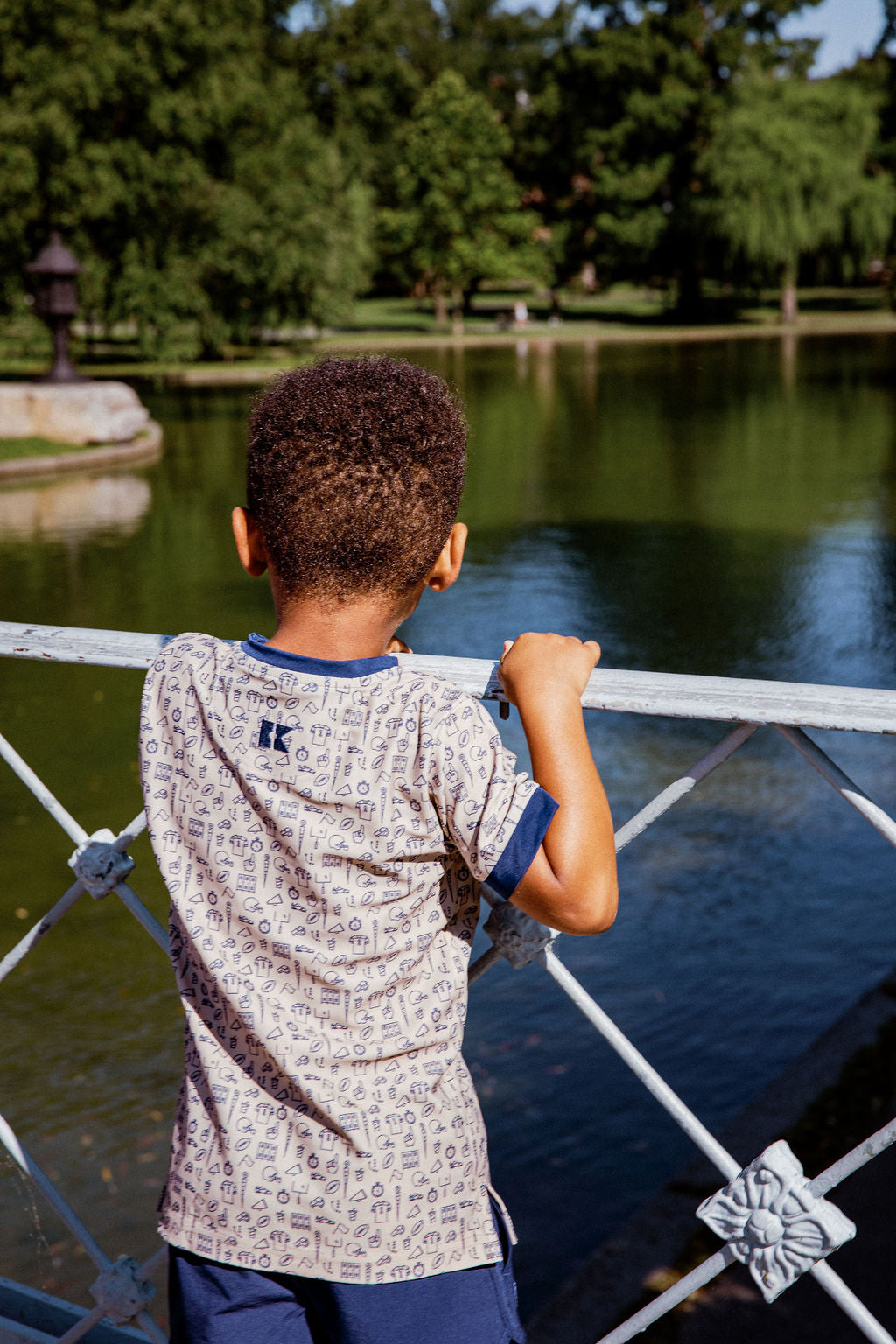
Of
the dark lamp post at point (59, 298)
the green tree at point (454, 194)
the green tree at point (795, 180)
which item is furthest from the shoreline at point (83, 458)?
the green tree at point (454, 194)

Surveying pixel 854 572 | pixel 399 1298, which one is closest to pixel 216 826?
pixel 399 1298

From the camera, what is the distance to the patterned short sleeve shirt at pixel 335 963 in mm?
1228

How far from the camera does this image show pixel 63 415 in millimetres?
16859

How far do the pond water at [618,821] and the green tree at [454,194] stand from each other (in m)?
36.8

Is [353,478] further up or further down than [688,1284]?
further up

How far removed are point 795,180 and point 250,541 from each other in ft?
148

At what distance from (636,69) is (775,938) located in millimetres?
53656

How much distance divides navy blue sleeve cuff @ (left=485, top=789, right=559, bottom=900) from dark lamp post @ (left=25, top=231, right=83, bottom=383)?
1898 cm

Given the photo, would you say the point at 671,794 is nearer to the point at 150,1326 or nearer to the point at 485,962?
the point at 485,962

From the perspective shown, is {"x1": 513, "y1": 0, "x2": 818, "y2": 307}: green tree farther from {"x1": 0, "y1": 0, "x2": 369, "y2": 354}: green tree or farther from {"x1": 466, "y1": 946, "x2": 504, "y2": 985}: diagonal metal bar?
{"x1": 466, "y1": 946, "x2": 504, "y2": 985}: diagonal metal bar

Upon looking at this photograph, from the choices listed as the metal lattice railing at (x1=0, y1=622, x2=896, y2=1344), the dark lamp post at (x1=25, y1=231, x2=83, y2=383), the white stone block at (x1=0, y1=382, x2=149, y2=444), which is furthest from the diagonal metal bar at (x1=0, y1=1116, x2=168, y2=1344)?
the dark lamp post at (x1=25, y1=231, x2=83, y2=383)

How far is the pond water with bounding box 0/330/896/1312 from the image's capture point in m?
3.32

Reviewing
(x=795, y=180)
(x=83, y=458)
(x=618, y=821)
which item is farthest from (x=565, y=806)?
(x=795, y=180)

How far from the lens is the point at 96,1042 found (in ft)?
12.4
